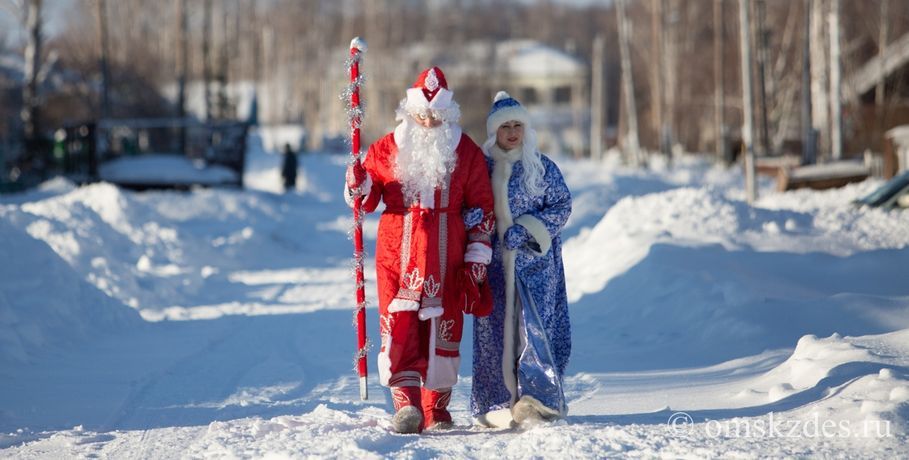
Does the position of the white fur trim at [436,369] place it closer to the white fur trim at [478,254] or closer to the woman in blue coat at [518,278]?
the woman in blue coat at [518,278]

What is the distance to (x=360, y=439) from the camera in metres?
4.91

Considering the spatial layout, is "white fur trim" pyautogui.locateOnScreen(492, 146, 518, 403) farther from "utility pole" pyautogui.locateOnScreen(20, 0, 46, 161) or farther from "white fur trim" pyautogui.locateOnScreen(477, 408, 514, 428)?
"utility pole" pyautogui.locateOnScreen(20, 0, 46, 161)

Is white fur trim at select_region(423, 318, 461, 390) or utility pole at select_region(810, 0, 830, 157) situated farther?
utility pole at select_region(810, 0, 830, 157)

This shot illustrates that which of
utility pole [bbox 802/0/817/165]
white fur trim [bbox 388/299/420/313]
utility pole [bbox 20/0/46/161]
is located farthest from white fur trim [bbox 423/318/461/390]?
utility pole [bbox 20/0/46/161]

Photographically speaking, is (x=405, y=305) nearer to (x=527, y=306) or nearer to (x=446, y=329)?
(x=446, y=329)

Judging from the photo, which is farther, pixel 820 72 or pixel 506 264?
pixel 820 72

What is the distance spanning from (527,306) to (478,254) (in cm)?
41

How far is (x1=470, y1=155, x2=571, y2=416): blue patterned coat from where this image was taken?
547 centimetres

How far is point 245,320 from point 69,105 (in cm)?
3484

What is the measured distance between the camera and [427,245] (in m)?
5.34

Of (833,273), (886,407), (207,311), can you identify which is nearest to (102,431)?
(886,407)

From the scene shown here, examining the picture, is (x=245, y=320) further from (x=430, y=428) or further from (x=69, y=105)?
(x=69, y=105)

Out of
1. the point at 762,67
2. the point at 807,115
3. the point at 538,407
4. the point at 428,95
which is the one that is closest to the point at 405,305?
the point at 538,407

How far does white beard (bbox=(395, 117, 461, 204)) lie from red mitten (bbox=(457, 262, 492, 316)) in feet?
1.31
